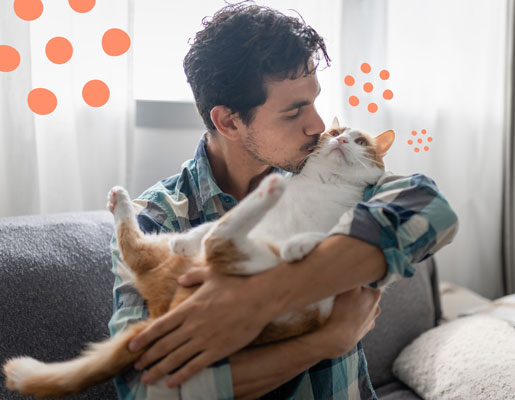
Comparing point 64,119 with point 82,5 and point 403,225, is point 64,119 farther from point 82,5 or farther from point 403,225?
point 403,225

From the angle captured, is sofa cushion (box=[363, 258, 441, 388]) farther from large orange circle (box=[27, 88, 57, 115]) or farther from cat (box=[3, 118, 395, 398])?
large orange circle (box=[27, 88, 57, 115])

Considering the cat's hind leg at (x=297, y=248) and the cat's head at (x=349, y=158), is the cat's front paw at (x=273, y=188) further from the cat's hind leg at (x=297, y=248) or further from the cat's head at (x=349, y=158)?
the cat's head at (x=349, y=158)

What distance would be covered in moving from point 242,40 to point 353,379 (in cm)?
82

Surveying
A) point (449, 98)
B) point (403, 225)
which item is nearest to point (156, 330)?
point (403, 225)

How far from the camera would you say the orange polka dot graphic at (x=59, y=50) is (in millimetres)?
1344

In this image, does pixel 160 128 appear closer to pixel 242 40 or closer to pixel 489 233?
pixel 242 40

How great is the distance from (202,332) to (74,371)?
201 mm

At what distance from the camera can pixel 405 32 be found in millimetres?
1948

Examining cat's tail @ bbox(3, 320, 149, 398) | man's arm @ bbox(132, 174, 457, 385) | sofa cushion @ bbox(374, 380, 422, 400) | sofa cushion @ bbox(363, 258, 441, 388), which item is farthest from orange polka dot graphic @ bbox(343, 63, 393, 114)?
cat's tail @ bbox(3, 320, 149, 398)

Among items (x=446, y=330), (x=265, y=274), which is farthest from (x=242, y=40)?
(x=446, y=330)

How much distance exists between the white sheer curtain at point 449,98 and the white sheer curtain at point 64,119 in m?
0.89

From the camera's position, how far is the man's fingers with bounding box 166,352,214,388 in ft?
2.36

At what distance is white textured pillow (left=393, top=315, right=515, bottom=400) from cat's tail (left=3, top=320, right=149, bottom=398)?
933 mm

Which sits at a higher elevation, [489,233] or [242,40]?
[242,40]
